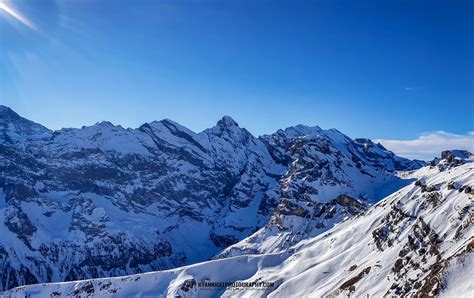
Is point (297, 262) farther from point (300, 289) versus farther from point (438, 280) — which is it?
point (438, 280)

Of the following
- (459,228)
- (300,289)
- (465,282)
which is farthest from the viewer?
(300,289)

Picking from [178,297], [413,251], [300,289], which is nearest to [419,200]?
[413,251]

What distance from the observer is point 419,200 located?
566 feet

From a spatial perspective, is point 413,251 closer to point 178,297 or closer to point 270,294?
point 270,294

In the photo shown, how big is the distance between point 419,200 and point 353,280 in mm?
42612

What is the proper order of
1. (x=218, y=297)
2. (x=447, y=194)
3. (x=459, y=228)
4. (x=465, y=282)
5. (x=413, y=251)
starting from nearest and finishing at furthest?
(x=465, y=282) → (x=459, y=228) → (x=413, y=251) → (x=447, y=194) → (x=218, y=297)

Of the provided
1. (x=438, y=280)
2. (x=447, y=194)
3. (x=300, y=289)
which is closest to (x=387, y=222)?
(x=447, y=194)

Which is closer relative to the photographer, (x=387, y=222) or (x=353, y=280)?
(x=353, y=280)

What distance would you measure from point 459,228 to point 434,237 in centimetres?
899

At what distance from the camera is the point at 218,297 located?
194m

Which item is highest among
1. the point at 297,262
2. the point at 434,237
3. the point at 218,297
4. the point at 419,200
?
the point at 419,200

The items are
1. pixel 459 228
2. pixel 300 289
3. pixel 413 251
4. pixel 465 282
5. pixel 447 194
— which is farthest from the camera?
pixel 300 289

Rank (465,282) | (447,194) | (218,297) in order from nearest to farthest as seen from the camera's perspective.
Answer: (465,282) → (447,194) → (218,297)

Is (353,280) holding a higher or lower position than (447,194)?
lower
